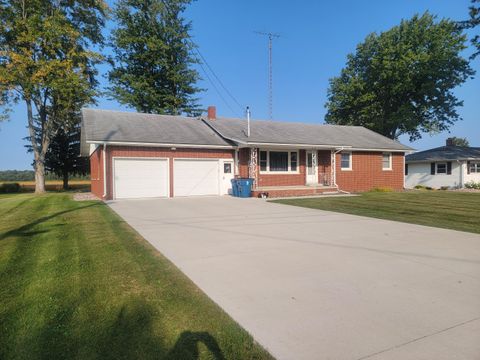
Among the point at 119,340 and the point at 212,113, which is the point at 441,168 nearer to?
the point at 212,113

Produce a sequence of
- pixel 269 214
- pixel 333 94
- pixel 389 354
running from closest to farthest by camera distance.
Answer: pixel 389 354
pixel 269 214
pixel 333 94

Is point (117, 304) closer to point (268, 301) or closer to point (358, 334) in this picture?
point (268, 301)

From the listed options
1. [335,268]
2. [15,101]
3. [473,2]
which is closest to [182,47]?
[15,101]

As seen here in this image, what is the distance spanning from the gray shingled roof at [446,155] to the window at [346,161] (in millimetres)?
11731

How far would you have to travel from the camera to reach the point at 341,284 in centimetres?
414

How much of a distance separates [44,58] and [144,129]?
12.9 m

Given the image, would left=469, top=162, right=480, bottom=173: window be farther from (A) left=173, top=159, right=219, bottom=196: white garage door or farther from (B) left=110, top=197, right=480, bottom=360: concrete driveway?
(B) left=110, top=197, right=480, bottom=360: concrete driveway

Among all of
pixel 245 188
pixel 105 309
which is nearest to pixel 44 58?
pixel 245 188

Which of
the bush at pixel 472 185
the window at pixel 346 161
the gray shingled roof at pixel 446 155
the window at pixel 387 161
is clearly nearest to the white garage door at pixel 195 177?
the window at pixel 346 161

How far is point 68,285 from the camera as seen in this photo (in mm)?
4012

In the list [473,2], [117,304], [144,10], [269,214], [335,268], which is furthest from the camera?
[144,10]

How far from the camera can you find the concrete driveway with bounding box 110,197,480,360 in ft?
9.11

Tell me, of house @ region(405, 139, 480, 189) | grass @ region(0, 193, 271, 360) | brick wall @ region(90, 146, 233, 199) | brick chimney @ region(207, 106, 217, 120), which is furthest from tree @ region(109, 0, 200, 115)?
grass @ region(0, 193, 271, 360)

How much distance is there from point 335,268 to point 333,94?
121ft
